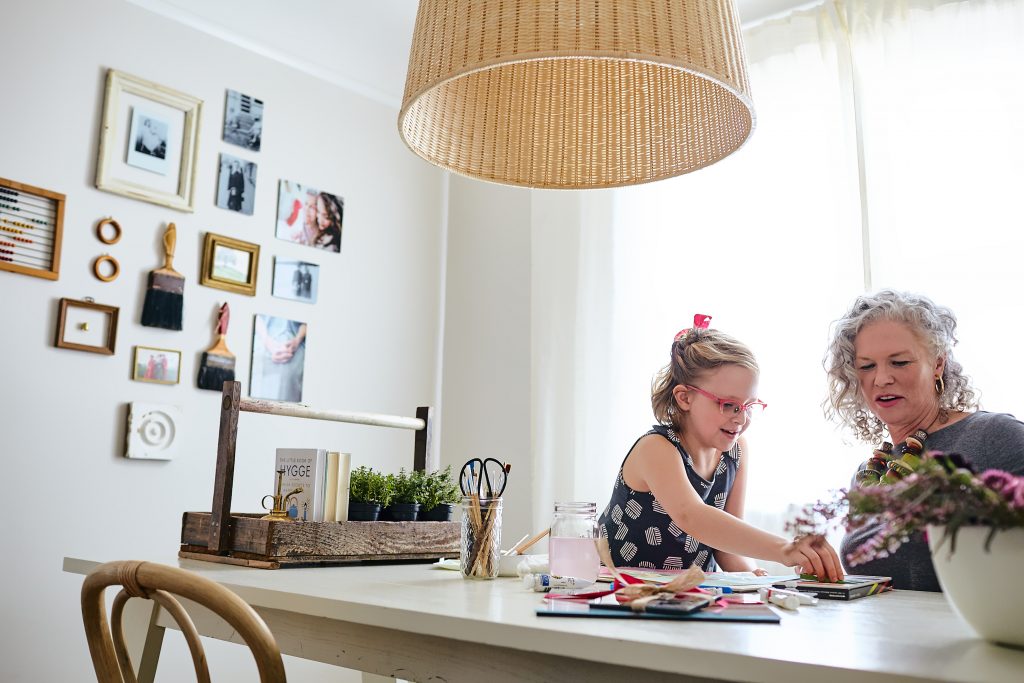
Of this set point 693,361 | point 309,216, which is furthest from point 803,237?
point 309,216

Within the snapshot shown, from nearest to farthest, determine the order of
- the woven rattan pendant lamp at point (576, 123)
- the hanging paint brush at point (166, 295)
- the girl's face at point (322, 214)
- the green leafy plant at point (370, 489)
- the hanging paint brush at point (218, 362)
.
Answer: the woven rattan pendant lamp at point (576, 123) → the green leafy plant at point (370, 489) → the hanging paint brush at point (166, 295) → the hanging paint brush at point (218, 362) → the girl's face at point (322, 214)

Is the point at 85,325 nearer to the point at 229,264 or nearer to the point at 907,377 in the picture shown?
the point at 229,264

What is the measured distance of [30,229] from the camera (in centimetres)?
257

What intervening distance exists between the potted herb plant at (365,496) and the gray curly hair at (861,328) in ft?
3.80

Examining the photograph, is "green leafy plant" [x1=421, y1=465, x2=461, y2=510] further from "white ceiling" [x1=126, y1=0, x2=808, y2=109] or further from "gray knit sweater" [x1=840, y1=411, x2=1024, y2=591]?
"white ceiling" [x1=126, y1=0, x2=808, y2=109]

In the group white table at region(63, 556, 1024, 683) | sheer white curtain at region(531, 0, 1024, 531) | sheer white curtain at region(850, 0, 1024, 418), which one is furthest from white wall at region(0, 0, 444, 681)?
sheer white curtain at region(850, 0, 1024, 418)

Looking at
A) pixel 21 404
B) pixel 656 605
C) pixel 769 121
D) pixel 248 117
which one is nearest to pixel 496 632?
pixel 656 605

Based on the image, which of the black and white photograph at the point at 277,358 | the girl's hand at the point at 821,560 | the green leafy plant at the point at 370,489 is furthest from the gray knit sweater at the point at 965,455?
the black and white photograph at the point at 277,358

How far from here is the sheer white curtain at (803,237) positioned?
8.14 feet

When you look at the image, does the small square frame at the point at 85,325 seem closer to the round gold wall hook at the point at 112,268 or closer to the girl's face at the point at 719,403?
the round gold wall hook at the point at 112,268

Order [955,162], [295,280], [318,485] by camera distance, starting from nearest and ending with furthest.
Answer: [318,485], [955,162], [295,280]

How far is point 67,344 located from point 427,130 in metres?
1.73

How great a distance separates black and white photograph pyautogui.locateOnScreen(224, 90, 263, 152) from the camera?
3123mm

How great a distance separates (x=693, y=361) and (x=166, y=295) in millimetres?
1832
